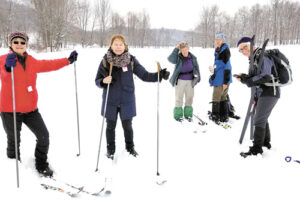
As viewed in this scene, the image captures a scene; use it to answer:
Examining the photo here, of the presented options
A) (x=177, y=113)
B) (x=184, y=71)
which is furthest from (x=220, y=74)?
(x=177, y=113)

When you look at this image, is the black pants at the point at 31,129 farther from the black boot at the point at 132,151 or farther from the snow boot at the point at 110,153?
the black boot at the point at 132,151

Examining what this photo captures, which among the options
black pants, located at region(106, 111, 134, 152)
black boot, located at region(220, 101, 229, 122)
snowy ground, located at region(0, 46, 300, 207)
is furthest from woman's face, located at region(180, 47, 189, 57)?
black pants, located at region(106, 111, 134, 152)

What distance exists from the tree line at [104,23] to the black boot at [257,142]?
21350 millimetres

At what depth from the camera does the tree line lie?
2108 centimetres

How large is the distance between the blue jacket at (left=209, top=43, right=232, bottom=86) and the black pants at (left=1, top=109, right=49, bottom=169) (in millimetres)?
4115

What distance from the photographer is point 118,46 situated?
314 cm

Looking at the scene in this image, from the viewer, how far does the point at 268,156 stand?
144 inches

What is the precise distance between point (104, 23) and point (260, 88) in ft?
99.9

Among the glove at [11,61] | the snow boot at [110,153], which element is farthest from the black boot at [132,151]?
the glove at [11,61]

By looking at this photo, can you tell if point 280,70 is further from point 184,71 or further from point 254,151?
point 184,71

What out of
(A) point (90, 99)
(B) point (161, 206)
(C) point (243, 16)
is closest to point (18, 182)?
(B) point (161, 206)

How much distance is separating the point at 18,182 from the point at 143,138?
8.50ft

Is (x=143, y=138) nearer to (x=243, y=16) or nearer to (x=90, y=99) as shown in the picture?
(x=90, y=99)

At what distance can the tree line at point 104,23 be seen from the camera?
21.1m
